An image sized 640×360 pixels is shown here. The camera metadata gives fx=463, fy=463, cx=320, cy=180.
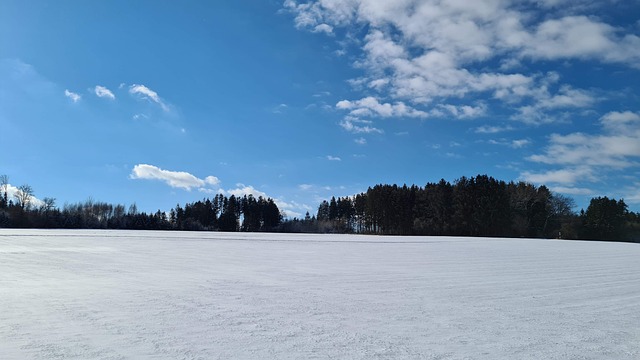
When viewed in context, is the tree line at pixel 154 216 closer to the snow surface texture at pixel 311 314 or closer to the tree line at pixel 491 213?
the tree line at pixel 491 213

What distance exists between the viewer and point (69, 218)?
8912 centimetres

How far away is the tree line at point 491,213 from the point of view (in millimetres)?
82688

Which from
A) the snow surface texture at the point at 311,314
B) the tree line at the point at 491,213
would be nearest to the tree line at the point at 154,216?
the tree line at the point at 491,213

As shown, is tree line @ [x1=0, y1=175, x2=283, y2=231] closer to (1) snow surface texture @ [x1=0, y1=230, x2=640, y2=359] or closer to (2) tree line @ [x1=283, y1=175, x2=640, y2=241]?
(2) tree line @ [x1=283, y1=175, x2=640, y2=241]

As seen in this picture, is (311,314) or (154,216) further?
(154,216)

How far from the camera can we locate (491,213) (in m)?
83.6

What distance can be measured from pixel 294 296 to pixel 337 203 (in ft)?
407

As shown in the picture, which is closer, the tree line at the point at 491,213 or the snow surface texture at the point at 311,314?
the snow surface texture at the point at 311,314

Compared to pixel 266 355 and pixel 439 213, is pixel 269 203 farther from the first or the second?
pixel 266 355

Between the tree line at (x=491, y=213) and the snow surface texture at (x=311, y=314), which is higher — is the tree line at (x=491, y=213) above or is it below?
above

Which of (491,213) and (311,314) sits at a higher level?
(491,213)

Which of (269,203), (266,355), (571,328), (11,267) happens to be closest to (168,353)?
(266,355)

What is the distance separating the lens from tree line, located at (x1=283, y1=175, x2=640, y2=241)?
8269 cm

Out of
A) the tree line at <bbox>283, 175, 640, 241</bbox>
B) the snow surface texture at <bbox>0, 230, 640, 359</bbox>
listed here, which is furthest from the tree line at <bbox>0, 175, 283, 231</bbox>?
the snow surface texture at <bbox>0, 230, 640, 359</bbox>
